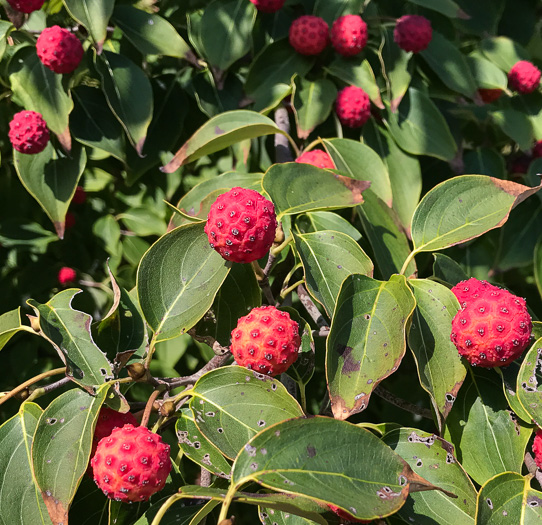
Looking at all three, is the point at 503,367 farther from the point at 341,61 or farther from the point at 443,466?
the point at 341,61

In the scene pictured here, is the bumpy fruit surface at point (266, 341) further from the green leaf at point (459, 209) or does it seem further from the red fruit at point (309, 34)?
the red fruit at point (309, 34)

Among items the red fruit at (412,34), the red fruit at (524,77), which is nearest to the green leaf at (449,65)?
the red fruit at (412,34)

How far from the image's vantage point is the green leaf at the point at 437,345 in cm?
108

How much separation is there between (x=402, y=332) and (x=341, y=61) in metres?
1.04

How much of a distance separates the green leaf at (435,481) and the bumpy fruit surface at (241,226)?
1.32ft

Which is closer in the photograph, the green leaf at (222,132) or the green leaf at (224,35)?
the green leaf at (222,132)

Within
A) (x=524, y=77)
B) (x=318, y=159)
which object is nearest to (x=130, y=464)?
(x=318, y=159)

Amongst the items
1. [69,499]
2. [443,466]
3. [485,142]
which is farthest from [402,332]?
[485,142]

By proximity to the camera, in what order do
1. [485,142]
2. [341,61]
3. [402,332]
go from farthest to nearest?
[485,142] → [341,61] → [402,332]

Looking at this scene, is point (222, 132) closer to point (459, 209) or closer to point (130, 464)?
point (459, 209)

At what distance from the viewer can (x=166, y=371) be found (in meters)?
1.98

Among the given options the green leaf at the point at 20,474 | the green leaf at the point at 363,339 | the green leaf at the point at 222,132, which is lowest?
the green leaf at the point at 20,474

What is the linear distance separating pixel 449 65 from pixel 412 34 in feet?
0.63

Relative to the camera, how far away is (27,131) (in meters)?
1.57
